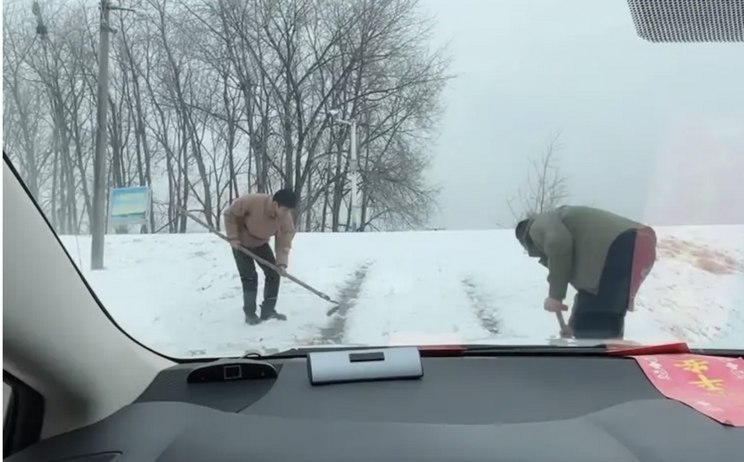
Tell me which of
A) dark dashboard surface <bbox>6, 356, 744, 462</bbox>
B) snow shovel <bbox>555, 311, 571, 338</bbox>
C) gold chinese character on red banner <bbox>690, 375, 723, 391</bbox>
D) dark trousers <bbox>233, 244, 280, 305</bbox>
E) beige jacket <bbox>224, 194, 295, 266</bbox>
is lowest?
dark dashboard surface <bbox>6, 356, 744, 462</bbox>

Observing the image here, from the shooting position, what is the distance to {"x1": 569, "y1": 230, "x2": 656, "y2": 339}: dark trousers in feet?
10.0

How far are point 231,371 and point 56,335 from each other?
626 millimetres

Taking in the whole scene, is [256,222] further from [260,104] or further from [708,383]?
[708,383]

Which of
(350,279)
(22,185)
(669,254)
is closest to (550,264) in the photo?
(669,254)

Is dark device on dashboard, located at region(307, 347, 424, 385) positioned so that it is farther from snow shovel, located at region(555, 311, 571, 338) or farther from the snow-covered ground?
snow shovel, located at region(555, 311, 571, 338)

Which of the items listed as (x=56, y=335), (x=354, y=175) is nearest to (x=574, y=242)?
(x=354, y=175)

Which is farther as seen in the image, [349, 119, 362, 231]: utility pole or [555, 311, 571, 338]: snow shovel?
[349, 119, 362, 231]: utility pole

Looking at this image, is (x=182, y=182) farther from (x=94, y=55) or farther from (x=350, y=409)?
(x=350, y=409)

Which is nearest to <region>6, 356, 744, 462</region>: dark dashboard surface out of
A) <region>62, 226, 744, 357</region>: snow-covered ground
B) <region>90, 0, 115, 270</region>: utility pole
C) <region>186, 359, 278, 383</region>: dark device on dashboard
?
<region>186, 359, 278, 383</region>: dark device on dashboard

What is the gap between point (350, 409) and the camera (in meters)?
2.20

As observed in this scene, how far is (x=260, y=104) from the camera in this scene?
3.14 m

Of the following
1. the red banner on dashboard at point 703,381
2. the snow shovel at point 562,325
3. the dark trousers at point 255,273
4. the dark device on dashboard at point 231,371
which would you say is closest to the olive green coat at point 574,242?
the snow shovel at point 562,325

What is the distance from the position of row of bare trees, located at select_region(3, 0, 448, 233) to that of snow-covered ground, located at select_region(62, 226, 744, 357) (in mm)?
152

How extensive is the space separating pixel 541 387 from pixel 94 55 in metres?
1.93
